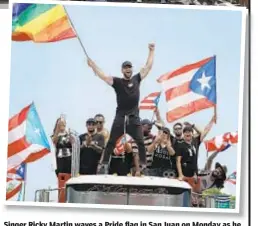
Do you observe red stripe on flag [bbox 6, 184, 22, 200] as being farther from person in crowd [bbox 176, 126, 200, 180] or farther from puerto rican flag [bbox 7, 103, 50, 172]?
person in crowd [bbox 176, 126, 200, 180]

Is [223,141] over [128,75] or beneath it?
beneath

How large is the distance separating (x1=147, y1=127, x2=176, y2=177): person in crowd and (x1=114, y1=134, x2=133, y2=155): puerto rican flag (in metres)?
0.06

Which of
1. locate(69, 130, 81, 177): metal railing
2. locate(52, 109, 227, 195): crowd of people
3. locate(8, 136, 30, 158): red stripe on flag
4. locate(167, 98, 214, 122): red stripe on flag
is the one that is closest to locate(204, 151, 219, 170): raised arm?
locate(52, 109, 227, 195): crowd of people

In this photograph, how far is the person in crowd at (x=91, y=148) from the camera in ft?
3.86

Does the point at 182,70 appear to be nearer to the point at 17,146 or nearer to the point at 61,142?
the point at 61,142

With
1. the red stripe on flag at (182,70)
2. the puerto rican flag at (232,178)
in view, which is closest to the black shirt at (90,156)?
the red stripe on flag at (182,70)

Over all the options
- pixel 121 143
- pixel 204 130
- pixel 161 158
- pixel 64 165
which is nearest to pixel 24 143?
pixel 64 165

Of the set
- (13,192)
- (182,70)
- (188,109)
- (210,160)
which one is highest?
(182,70)

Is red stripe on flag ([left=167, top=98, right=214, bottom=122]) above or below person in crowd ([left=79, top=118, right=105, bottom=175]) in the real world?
above

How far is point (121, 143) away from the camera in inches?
46.6

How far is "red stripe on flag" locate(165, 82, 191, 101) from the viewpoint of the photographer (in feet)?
3.87

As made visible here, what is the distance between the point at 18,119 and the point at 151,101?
355 millimetres

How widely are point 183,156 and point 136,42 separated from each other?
326mm

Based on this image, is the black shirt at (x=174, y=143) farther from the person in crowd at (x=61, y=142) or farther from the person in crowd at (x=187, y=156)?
the person in crowd at (x=61, y=142)
